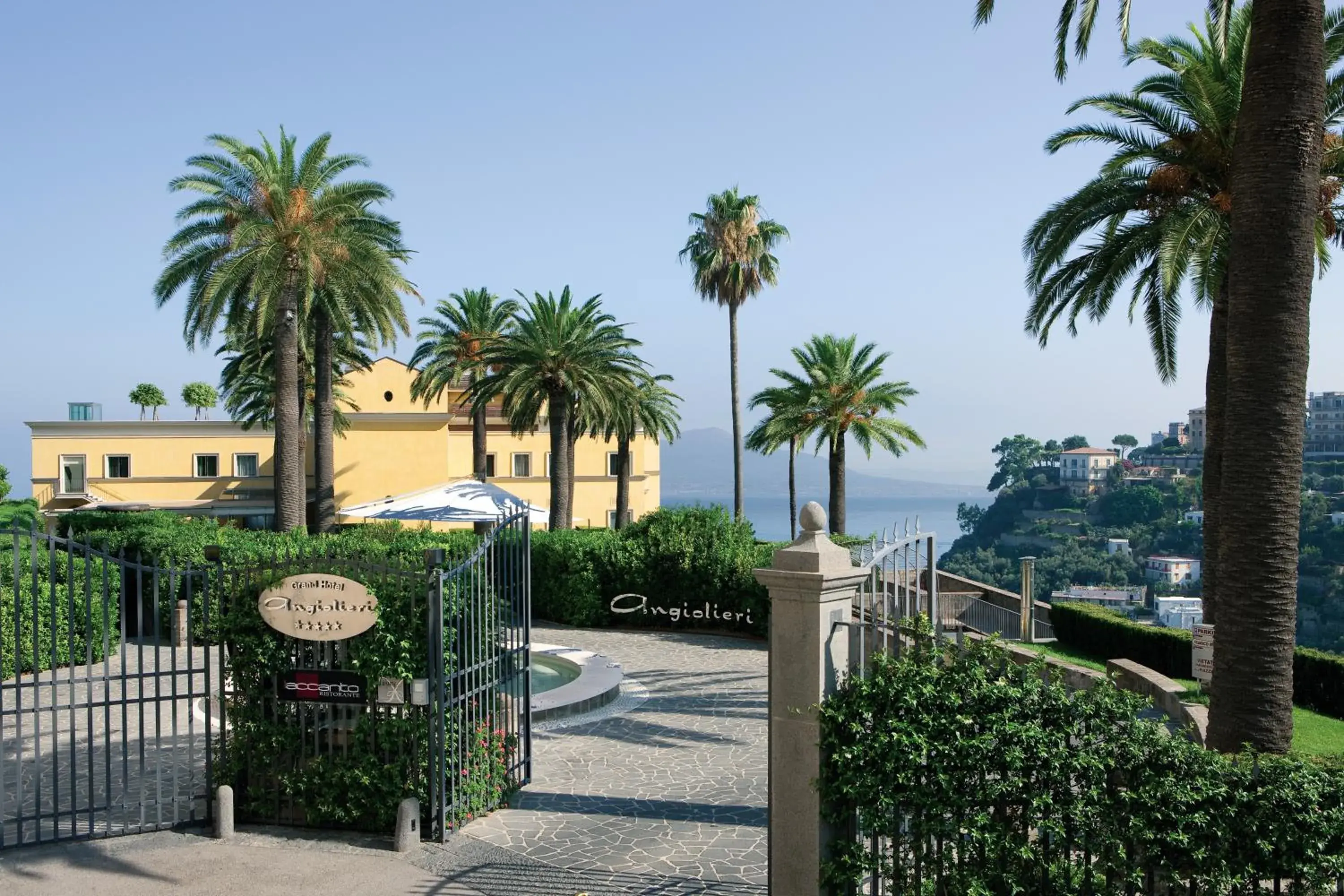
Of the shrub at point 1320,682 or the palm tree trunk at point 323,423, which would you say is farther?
the palm tree trunk at point 323,423

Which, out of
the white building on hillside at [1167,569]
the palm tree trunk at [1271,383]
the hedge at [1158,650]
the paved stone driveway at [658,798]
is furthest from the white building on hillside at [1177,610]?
the palm tree trunk at [1271,383]

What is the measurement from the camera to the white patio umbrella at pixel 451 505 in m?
19.9

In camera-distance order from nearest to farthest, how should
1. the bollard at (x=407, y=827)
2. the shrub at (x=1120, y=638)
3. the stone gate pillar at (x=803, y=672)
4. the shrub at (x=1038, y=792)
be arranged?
the shrub at (x=1038, y=792) → the stone gate pillar at (x=803, y=672) → the bollard at (x=407, y=827) → the shrub at (x=1120, y=638)

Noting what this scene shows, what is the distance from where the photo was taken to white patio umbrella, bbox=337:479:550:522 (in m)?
19.9

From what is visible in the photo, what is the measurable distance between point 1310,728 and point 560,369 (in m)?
22.8

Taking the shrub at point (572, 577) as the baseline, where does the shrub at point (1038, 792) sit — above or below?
above

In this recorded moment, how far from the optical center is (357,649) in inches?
351

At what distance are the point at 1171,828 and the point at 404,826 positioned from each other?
5911 mm

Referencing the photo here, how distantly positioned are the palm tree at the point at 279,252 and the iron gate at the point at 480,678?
17446mm

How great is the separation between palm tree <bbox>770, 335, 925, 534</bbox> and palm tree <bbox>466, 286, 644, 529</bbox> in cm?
662

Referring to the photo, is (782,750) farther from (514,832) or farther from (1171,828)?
(514,832)

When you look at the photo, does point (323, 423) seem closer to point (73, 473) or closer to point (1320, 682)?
point (73, 473)

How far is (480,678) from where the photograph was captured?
9.52 metres

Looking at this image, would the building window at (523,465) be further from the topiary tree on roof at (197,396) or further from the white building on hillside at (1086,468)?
the white building on hillside at (1086,468)
